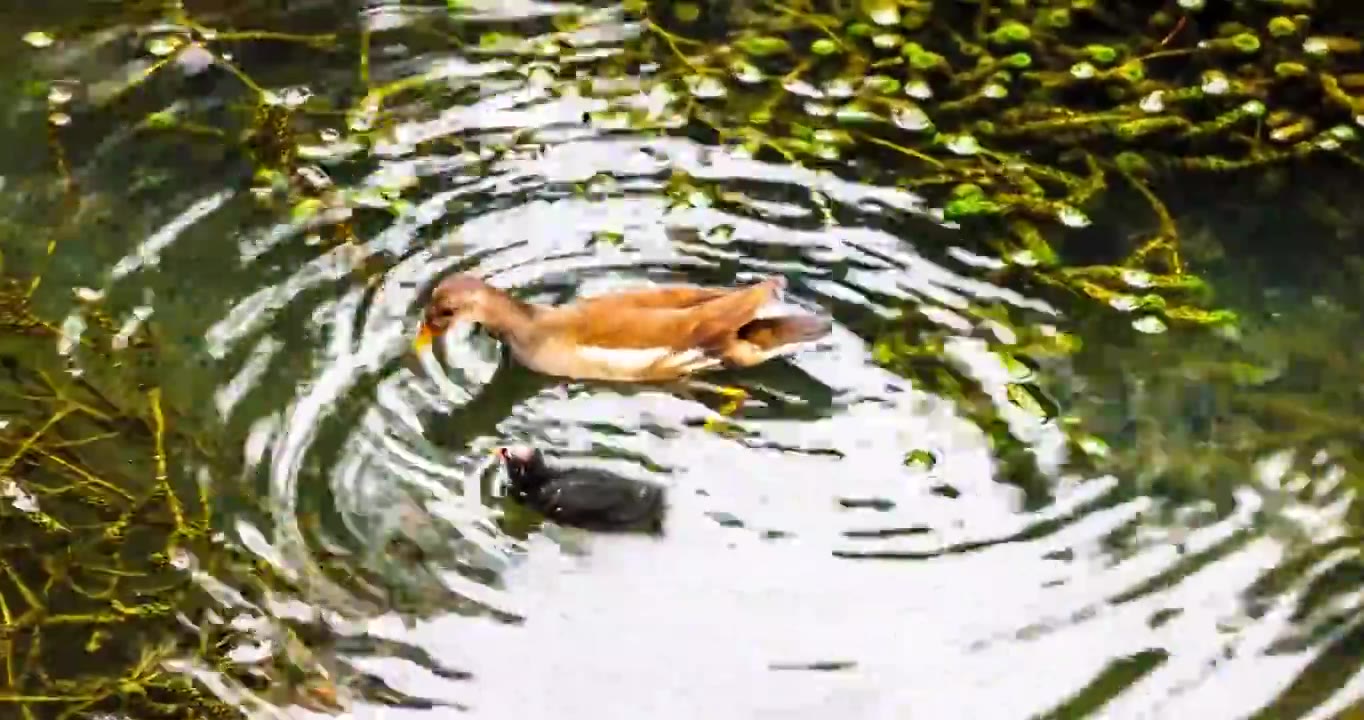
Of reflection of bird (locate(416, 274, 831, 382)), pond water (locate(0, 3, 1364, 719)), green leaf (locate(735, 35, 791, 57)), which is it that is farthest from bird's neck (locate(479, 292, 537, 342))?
green leaf (locate(735, 35, 791, 57))

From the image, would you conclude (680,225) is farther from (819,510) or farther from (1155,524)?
(1155,524)

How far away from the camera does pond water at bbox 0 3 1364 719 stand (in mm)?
2811

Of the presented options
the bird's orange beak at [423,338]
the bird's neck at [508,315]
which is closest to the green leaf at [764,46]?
the bird's neck at [508,315]

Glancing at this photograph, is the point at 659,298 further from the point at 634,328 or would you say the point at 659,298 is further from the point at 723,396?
the point at 723,396

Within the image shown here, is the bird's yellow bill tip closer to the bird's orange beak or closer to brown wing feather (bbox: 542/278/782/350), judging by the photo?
the bird's orange beak

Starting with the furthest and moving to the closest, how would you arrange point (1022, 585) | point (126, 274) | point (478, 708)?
point (126, 274) → point (1022, 585) → point (478, 708)

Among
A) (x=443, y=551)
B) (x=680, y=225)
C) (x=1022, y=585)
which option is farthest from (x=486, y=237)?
(x=1022, y=585)

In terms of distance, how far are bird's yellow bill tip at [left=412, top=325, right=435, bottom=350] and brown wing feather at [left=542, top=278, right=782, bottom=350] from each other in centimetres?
29

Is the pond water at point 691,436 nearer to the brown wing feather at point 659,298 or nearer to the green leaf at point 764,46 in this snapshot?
the brown wing feather at point 659,298

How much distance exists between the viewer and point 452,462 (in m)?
3.21

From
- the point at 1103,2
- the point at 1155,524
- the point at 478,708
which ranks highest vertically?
the point at 1103,2

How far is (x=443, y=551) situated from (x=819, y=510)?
733mm

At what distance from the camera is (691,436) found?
10.8 feet

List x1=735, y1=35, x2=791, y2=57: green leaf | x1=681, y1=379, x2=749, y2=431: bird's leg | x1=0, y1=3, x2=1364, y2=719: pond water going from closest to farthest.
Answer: x1=0, y1=3, x2=1364, y2=719: pond water → x1=681, y1=379, x2=749, y2=431: bird's leg → x1=735, y1=35, x2=791, y2=57: green leaf
